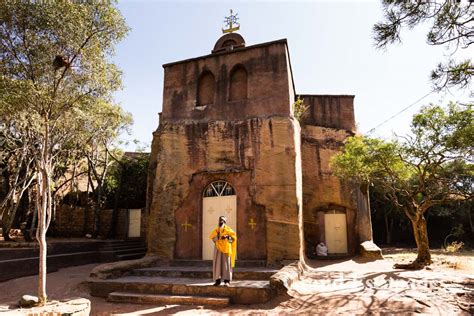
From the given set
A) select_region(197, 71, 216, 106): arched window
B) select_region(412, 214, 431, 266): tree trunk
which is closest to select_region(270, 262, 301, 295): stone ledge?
select_region(412, 214, 431, 266): tree trunk

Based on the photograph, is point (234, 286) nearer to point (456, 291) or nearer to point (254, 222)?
point (254, 222)

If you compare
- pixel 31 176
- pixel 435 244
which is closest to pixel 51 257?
pixel 31 176

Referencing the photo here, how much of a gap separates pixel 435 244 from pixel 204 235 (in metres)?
21.1

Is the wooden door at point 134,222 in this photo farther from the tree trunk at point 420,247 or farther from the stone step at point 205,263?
the tree trunk at point 420,247

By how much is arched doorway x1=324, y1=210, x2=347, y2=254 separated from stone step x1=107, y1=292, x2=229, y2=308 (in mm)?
10094

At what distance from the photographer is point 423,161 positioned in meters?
11.1

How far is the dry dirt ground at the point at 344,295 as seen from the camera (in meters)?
6.46

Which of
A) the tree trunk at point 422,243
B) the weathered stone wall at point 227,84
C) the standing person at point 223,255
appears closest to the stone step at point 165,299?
the standing person at point 223,255

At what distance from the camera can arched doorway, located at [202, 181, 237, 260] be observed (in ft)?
35.3

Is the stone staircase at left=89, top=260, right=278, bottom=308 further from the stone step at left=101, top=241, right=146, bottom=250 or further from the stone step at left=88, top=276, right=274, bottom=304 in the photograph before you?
the stone step at left=101, top=241, right=146, bottom=250

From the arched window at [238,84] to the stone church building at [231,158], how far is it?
0.13 ft

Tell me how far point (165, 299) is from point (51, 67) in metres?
5.74

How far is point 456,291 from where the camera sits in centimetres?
725

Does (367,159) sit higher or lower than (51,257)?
higher
